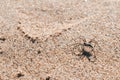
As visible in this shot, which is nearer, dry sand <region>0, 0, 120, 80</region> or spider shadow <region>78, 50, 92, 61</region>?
dry sand <region>0, 0, 120, 80</region>

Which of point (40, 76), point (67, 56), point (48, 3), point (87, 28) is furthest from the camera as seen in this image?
point (48, 3)

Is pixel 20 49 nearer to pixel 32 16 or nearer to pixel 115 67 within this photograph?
pixel 32 16

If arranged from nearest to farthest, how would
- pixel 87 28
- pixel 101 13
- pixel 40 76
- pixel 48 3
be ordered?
1. pixel 40 76
2. pixel 87 28
3. pixel 101 13
4. pixel 48 3

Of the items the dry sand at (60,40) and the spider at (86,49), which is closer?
the dry sand at (60,40)

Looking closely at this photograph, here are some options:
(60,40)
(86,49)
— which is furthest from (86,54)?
(60,40)

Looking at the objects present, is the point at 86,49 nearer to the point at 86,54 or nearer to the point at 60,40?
the point at 86,54

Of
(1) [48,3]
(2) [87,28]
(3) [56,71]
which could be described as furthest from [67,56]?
(1) [48,3]
